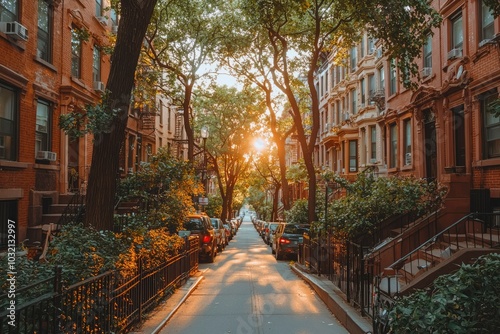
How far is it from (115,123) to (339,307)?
500cm

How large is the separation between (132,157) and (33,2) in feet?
40.3

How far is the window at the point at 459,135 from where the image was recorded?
15023mm

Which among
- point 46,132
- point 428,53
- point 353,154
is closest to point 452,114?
point 428,53

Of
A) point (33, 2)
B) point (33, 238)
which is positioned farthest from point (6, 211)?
point (33, 2)

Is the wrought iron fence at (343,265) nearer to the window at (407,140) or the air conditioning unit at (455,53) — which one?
the window at (407,140)

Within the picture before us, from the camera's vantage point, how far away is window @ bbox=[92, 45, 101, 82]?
2061cm

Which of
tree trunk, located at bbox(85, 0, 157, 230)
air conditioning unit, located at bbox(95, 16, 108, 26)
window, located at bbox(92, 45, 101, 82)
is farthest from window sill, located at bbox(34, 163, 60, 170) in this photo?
tree trunk, located at bbox(85, 0, 157, 230)

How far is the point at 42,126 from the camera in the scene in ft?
52.6

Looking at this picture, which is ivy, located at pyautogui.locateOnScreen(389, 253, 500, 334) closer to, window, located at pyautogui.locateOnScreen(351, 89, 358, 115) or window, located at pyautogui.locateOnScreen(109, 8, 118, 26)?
window, located at pyautogui.locateOnScreen(109, 8, 118, 26)

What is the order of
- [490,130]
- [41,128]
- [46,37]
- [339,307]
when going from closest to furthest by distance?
1. [339,307]
2. [490,130]
3. [41,128]
4. [46,37]

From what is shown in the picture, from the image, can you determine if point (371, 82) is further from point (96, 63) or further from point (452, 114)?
point (96, 63)

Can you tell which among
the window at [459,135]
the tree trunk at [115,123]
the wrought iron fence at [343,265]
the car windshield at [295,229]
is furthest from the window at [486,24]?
the car windshield at [295,229]

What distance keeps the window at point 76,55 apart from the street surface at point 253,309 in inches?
392

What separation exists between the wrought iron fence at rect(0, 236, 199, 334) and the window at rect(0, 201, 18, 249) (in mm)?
6076
